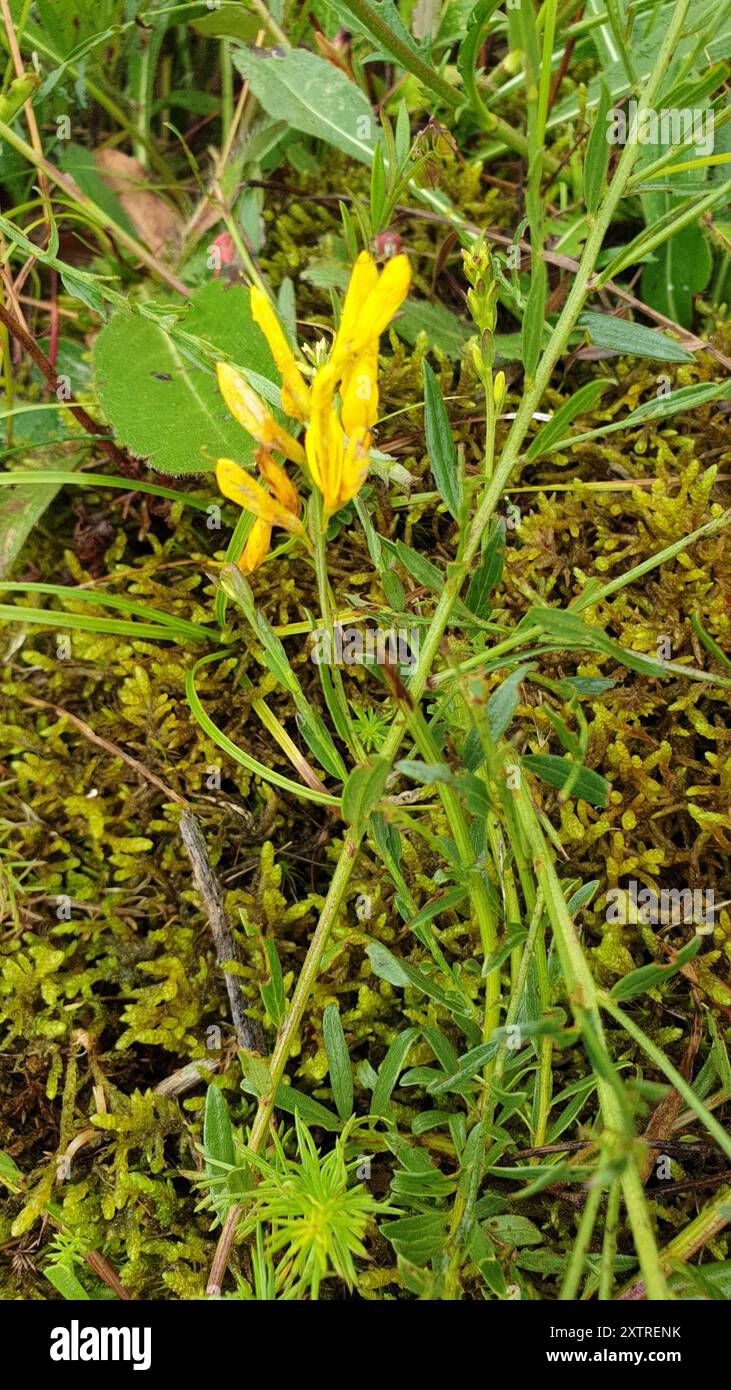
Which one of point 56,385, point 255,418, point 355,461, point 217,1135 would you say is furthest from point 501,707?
point 56,385

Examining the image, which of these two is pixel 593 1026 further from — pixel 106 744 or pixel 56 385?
pixel 56 385

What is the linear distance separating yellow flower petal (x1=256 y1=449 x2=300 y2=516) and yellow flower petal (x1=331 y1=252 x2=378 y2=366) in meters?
0.12

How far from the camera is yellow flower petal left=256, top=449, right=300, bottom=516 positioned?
1.02 m

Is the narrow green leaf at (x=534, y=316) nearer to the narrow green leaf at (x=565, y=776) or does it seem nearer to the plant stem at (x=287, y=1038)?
the narrow green leaf at (x=565, y=776)

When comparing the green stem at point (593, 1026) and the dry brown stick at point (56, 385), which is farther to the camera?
the dry brown stick at point (56, 385)

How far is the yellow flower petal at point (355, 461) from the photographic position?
3.23 feet

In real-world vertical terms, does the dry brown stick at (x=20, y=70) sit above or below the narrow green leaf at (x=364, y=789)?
above

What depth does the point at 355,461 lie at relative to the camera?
0.98 metres

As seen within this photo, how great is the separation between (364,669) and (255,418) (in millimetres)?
638

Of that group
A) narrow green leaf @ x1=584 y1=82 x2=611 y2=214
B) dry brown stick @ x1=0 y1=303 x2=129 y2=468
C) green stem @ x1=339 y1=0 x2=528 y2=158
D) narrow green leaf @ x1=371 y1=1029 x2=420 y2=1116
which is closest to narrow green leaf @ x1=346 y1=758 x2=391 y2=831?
narrow green leaf @ x1=371 y1=1029 x2=420 y2=1116

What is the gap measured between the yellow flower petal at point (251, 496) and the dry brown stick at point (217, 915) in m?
0.67

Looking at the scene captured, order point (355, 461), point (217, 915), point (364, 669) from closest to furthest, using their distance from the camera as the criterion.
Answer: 1. point (355, 461)
2. point (217, 915)
3. point (364, 669)

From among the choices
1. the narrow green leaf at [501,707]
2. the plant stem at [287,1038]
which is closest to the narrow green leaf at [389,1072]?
the plant stem at [287,1038]

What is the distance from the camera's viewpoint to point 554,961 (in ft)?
3.81
